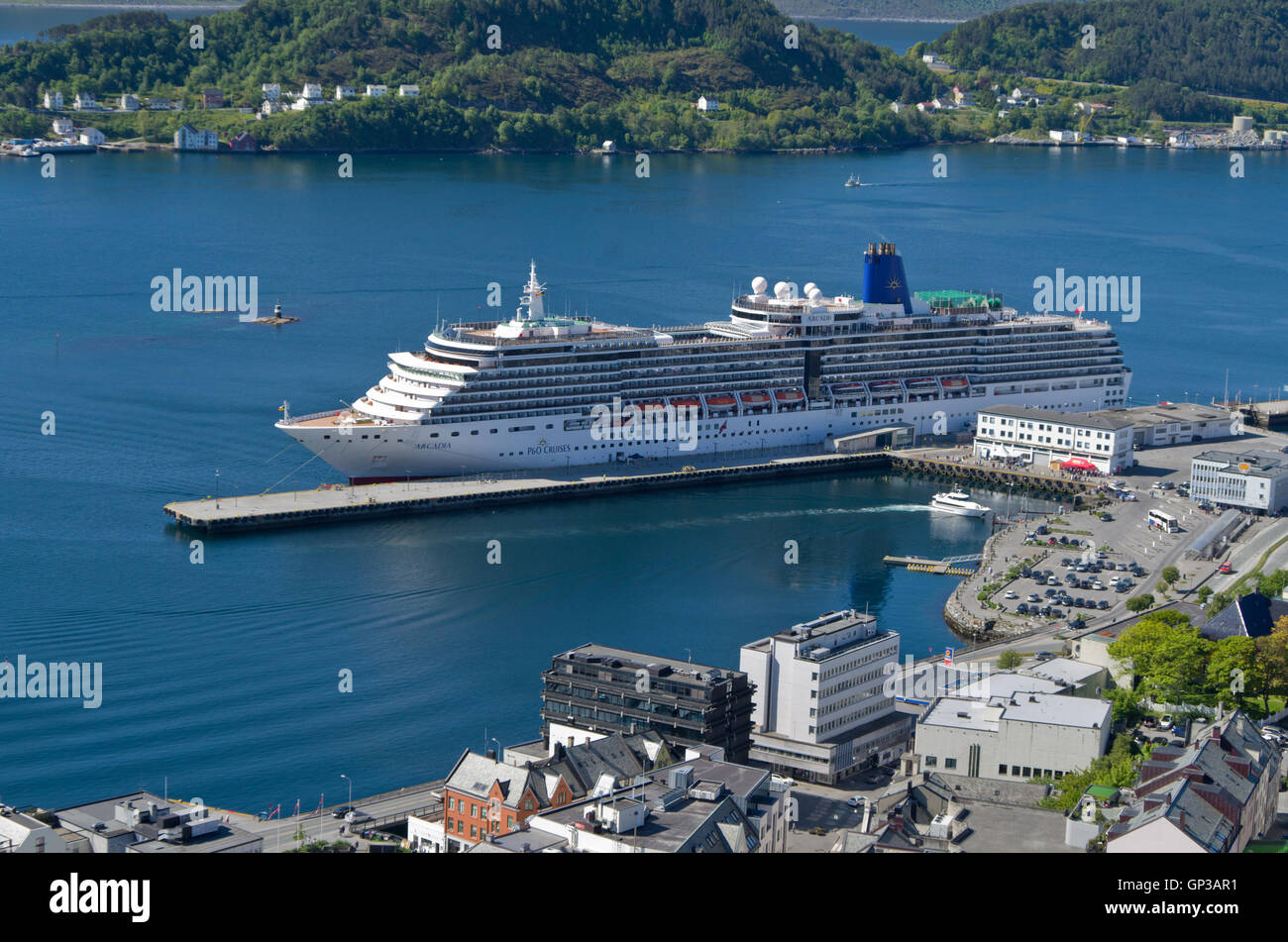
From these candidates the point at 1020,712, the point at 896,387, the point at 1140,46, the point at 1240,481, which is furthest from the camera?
the point at 1140,46

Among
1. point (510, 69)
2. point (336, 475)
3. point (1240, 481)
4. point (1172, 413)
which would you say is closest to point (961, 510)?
point (1240, 481)

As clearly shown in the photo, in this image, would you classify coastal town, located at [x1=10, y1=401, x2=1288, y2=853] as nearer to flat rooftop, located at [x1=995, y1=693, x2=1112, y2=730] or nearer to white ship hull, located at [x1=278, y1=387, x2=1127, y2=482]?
flat rooftop, located at [x1=995, y1=693, x2=1112, y2=730]

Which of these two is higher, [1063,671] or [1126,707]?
[1063,671]

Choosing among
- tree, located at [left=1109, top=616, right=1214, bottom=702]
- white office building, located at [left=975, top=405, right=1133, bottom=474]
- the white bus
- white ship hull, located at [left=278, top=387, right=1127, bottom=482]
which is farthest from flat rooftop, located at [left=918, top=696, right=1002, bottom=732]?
white office building, located at [left=975, top=405, right=1133, bottom=474]

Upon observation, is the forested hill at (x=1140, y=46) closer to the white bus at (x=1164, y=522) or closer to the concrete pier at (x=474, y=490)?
the concrete pier at (x=474, y=490)

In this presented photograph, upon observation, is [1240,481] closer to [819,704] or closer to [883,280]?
[883,280]

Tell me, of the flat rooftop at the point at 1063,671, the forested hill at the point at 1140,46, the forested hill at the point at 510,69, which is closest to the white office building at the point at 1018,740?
the flat rooftop at the point at 1063,671

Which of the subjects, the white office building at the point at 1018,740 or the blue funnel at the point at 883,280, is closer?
the white office building at the point at 1018,740
